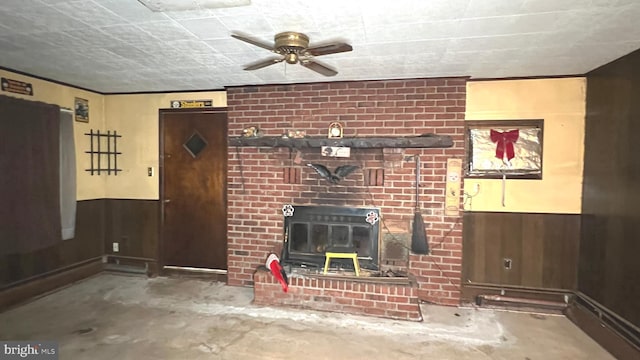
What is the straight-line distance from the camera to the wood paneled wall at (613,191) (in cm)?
243

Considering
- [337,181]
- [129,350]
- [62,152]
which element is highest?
[62,152]

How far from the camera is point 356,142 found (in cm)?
322

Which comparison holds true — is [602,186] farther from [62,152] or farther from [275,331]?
[62,152]

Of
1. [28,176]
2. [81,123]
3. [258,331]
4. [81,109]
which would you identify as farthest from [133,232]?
[258,331]

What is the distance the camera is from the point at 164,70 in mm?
3166

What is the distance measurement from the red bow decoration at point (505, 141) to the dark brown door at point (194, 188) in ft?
9.95

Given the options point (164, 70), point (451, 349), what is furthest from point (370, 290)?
point (164, 70)

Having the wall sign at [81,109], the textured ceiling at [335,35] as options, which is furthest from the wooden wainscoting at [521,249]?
the wall sign at [81,109]

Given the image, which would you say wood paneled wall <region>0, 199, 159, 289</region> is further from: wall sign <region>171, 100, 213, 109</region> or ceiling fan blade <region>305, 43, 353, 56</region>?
ceiling fan blade <region>305, 43, 353, 56</region>

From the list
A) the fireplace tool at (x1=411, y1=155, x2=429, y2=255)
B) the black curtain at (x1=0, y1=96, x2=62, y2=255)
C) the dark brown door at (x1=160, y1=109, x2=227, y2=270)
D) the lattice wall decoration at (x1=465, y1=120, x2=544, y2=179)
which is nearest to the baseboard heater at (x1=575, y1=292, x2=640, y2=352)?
the lattice wall decoration at (x1=465, y1=120, x2=544, y2=179)

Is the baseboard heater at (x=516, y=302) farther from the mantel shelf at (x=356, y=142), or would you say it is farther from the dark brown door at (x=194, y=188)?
the dark brown door at (x=194, y=188)

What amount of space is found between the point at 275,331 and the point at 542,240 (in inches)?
109

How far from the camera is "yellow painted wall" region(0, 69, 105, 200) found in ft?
11.5

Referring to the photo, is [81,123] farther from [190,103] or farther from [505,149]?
[505,149]
